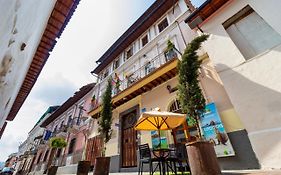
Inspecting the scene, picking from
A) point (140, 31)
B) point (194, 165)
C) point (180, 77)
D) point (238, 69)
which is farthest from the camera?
point (140, 31)

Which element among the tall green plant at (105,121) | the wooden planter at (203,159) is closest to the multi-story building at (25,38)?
the tall green plant at (105,121)

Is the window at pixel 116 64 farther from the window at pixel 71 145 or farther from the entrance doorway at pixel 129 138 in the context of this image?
the window at pixel 71 145

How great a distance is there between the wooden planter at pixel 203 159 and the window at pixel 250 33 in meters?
4.27

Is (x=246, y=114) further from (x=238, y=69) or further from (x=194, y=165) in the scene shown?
(x=194, y=165)

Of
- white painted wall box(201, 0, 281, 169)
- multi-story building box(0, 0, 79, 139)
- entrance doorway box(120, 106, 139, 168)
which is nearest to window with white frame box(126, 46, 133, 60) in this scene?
entrance doorway box(120, 106, 139, 168)

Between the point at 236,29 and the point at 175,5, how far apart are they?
597cm

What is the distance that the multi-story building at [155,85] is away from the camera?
5.58 metres

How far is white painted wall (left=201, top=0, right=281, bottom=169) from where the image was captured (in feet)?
13.8

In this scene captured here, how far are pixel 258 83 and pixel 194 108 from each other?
249 cm

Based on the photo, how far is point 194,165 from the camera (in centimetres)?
336

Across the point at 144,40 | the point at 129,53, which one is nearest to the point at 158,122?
the point at 144,40

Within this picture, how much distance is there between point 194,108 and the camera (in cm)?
435

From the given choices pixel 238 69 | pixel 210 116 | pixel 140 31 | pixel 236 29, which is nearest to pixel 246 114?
pixel 210 116

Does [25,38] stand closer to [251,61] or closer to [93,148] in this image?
[251,61]
